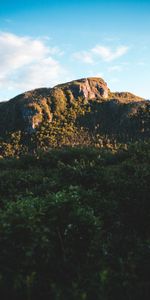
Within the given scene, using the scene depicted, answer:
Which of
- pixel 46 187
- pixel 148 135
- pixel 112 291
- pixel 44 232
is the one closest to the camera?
pixel 112 291

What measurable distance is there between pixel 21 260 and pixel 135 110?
7561 inches

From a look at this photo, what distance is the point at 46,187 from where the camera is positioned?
32844 mm

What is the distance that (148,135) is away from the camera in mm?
151000

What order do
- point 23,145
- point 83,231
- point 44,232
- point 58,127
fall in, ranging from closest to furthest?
1. point 44,232
2. point 83,231
3. point 23,145
4. point 58,127

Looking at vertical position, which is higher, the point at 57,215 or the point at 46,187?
the point at 57,215

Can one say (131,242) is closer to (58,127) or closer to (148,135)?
(148,135)

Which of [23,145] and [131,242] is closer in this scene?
[131,242]

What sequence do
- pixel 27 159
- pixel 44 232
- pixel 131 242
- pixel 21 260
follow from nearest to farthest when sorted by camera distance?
pixel 21 260 < pixel 44 232 < pixel 131 242 < pixel 27 159

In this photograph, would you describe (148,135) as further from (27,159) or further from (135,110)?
(27,159)

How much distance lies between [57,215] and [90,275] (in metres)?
3.76

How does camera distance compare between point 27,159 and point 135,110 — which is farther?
point 135,110

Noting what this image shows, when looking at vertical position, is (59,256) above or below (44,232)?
below

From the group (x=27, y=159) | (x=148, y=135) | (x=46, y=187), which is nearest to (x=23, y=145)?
(x=148, y=135)

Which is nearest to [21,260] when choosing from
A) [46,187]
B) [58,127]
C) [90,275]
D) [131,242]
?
[90,275]
